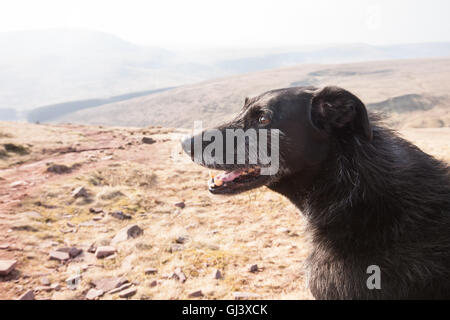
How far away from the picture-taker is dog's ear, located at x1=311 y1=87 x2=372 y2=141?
337 centimetres

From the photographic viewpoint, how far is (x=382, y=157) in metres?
3.56

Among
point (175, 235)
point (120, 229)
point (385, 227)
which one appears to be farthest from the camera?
point (120, 229)

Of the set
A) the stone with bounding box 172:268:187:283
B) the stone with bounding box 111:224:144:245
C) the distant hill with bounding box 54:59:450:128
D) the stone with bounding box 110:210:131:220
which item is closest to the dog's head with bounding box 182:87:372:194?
the stone with bounding box 172:268:187:283

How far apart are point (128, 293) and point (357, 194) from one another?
363cm

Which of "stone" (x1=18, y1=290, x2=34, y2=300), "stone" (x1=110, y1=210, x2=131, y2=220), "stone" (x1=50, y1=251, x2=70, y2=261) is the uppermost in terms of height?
"stone" (x1=18, y1=290, x2=34, y2=300)

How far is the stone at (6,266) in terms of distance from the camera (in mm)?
5305

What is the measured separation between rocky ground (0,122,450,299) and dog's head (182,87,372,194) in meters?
0.79

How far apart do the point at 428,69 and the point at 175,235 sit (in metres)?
224

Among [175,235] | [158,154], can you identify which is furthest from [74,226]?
[158,154]

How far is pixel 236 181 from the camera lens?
14.7ft

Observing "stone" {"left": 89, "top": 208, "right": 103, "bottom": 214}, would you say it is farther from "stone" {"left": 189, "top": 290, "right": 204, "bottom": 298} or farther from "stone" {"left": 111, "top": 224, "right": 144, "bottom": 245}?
"stone" {"left": 189, "top": 290, "right": 204, "bottom": 298}

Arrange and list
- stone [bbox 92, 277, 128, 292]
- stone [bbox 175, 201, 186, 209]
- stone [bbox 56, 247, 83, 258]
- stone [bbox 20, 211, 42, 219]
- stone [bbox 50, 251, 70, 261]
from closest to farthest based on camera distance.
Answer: stone [bbox 92, 277, 128, 292] → stone [bbox 50, 251, 70, 261] → stone [bbox 56, 247, 83, 258] → stone [bbox 20, 211, 42, 219] → stone [bbox 175, 201, 186, 209]
